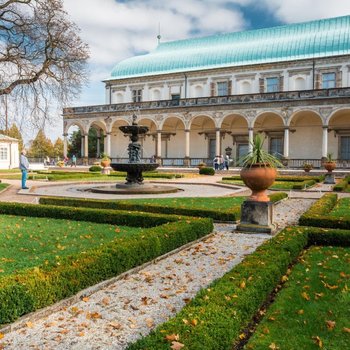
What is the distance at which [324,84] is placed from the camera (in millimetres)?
40188

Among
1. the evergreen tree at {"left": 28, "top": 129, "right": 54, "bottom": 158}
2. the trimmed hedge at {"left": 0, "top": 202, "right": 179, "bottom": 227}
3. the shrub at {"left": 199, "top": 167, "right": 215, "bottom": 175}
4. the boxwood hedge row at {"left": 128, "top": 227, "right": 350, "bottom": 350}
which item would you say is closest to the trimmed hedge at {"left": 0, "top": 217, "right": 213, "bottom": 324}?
the boxwood hedge row at {"left": 128, "top": 227, "right": 350, "bottom": 350}

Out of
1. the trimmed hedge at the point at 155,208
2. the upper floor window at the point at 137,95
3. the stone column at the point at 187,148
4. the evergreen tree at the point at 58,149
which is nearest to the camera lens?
the trimmed hedge at the point at 155,208

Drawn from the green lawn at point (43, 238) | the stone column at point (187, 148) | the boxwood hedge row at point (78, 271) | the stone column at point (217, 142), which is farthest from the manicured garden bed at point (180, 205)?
the stone column at point (187, 148)

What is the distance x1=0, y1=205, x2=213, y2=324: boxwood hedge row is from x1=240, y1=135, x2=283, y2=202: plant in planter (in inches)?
95.6

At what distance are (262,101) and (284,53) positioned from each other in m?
8.15

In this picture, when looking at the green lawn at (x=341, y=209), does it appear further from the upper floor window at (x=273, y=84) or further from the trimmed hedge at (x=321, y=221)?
the upper floor window at (x=273, y=84)

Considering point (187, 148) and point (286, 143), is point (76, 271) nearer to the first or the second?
point (286, 143)

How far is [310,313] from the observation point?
4527 mm

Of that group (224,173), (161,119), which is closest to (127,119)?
(161,119)

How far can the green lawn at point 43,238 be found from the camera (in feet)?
20.7

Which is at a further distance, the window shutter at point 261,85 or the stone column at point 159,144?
the stone column at point 159,144

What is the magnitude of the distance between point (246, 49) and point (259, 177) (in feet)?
129

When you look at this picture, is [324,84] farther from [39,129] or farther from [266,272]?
[266,272]

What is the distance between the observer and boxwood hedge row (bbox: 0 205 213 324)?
13.6 feet
